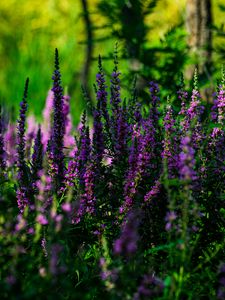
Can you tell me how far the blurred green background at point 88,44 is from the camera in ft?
19.0

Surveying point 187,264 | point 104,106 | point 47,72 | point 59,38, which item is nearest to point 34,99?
point 47,72

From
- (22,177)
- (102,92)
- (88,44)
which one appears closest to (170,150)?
(102,92)

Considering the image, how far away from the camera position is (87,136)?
3262 mm

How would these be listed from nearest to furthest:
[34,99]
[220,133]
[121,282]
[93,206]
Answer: [121,282] → [93,206] → [220,133] → [34,99]

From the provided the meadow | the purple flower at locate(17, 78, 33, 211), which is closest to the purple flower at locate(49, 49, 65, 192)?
the meadow

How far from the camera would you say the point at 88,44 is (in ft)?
23.3

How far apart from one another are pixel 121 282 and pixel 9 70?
34.4 feet

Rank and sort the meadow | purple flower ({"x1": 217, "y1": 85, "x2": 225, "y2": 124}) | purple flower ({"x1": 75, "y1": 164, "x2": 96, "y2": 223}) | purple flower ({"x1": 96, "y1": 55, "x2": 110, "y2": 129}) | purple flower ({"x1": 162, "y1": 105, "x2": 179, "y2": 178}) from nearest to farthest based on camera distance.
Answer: the meadow < purple flower ({"x1": 162, "y1": 105, "x2": 179, "y2": 178}) < purple flower ({"x1": 75, "y1": 164, "x2": 96, "y2": 223}) < purple flower ({"x1": 217, "y1": 85, "x2": 225, "y2": 124}) < purple flower ({"x1": 96, "y1": 55, "x2": 110, "y2": 129})

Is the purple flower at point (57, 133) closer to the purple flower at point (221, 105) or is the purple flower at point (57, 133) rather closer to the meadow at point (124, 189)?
the meadow at point (124, 189)

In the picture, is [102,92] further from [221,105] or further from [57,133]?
[221,105]

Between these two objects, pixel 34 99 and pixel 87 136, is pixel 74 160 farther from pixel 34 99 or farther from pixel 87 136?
pixel 34 99

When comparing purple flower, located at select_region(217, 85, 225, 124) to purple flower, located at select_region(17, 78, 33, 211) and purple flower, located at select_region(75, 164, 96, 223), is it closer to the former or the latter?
purple flower, located at select_region(75, 164, 96, 223)

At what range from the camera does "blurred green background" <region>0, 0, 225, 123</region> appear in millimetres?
5785

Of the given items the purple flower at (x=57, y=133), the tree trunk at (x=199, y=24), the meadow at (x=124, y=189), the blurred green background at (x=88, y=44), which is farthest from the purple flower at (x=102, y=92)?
the tree trunk at (x=199, y=24)
